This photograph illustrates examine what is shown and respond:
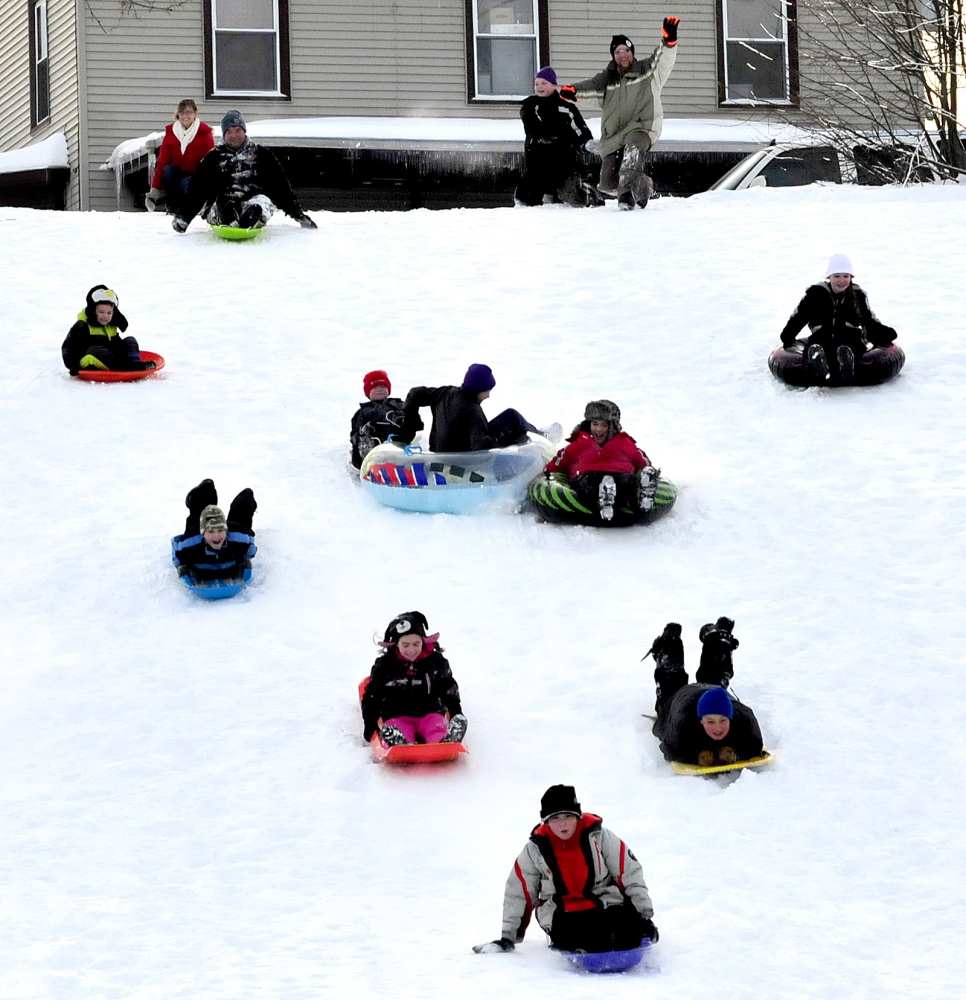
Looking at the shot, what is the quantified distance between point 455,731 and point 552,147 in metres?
9.79

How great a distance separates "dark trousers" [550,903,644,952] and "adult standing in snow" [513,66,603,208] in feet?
36.5

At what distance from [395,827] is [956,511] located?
4456mm

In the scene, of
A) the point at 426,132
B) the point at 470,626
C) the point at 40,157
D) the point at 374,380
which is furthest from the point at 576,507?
the point at 40,157

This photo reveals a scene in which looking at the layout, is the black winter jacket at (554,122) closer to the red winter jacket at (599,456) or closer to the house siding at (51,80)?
the house siding at (51,80)

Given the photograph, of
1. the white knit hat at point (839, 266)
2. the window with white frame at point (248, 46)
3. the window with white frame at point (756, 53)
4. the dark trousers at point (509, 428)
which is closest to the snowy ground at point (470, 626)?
the dark trousers at point (509, 428)

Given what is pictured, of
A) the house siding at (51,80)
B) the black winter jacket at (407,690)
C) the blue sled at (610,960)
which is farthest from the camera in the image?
the house siding at (51,80)

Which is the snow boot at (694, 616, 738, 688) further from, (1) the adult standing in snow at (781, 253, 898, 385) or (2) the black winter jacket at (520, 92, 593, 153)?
(2) the black winter jacket at (520, 92, 593, 153)

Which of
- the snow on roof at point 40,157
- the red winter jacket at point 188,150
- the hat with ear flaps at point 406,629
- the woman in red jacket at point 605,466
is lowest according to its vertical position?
the hat with ear flaps at point 406,629

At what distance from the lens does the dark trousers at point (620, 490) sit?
1022 cm

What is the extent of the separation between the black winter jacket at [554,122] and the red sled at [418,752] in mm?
9627

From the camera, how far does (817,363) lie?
39.1ft

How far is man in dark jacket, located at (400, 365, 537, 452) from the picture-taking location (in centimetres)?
1073

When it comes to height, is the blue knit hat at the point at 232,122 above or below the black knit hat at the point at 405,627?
above

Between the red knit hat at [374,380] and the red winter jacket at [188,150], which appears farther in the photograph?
the red winter jacket at [188,150]
